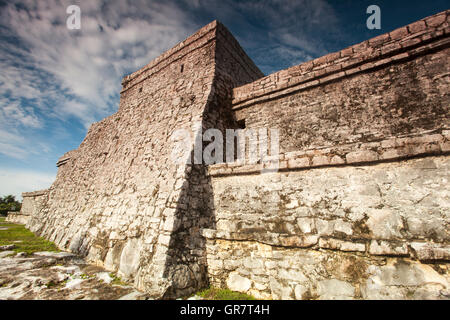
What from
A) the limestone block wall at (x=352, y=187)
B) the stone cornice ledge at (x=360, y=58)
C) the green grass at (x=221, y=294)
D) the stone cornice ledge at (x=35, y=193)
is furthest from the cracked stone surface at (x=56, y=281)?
the stone cornice ledge at (x=35, y=193)

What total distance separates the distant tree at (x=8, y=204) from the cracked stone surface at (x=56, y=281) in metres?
23.9

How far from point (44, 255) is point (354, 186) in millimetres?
8274

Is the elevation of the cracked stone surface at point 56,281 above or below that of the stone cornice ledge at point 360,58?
below

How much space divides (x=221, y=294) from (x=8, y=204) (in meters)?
31.1

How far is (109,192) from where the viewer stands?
6.42m

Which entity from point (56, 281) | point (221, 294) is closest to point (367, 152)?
point (221, 294)

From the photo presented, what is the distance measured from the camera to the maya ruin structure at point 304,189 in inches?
109

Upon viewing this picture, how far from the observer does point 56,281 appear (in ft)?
13.0

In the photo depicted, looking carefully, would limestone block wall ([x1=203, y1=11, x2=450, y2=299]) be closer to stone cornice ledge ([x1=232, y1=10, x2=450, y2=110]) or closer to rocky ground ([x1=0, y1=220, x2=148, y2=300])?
stone cornice ledge ([x1=232, y1=10, x2=450, y2=110])

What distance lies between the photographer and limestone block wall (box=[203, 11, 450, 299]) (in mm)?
2682

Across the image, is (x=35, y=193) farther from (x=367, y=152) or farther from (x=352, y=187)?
(x=367, y=152)

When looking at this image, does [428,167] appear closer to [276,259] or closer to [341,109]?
[341,109]

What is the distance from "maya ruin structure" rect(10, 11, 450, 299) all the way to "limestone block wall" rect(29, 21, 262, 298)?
4 cm

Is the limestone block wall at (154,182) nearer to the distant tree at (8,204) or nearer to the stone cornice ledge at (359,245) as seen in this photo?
the stone cornice ledge at (359,245)
